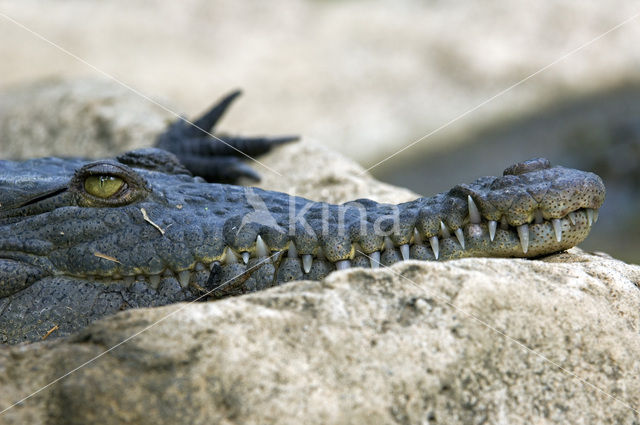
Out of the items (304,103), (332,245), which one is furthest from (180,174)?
(304,103)

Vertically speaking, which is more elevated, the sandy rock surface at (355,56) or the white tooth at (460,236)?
the sandy rock surface at (355,56)

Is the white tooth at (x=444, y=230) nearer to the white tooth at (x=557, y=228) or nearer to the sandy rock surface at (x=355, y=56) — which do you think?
the white tooth at (x=557, y=228)

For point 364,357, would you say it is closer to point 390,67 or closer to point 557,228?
point 557,228

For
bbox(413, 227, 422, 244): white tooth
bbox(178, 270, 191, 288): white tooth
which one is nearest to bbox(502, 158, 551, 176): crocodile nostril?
bbox(413, 227, 422, 244): white tooth

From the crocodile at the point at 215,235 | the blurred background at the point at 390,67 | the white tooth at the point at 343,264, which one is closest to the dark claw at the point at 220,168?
the crocodile at the point at 215,235

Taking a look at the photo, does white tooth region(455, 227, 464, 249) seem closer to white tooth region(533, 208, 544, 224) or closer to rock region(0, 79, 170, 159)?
white tooth region(533, 208, 544, 224)

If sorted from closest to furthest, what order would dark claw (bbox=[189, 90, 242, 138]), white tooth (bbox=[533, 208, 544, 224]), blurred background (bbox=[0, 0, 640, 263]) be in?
white tooth (bbox=[533, 208, 544, 224]) < dark claw (bbox=[189, 90, 242, 138]) < blurred background (bbox=[0, 0, 640, 263])

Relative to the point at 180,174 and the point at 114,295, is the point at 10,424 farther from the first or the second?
the point at 180,174
